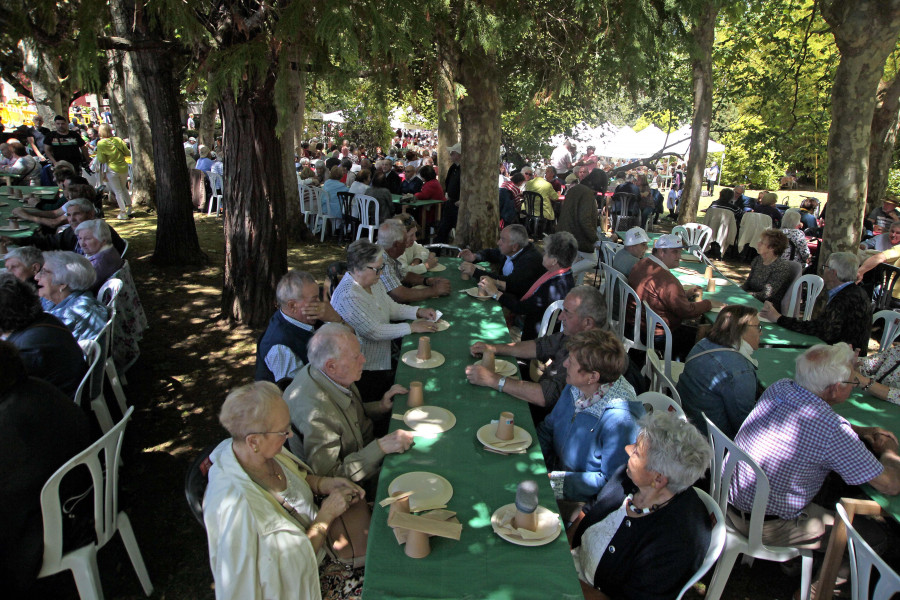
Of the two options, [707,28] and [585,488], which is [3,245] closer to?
[585,488]

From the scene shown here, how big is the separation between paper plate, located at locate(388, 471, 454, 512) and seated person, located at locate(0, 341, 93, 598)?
1.40 m

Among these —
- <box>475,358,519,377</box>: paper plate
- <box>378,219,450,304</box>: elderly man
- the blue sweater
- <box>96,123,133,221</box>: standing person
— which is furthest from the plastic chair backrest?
<box>96,123,133,221</box>: standing person

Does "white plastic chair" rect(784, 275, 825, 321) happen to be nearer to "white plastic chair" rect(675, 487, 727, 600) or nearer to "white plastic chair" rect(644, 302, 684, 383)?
"white plastic chair" rect(644, 302, 684, 383)

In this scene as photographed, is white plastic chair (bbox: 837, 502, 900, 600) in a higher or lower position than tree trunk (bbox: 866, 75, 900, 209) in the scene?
lower

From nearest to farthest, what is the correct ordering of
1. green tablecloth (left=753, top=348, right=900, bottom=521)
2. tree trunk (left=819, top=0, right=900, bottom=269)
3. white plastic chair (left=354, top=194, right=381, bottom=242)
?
green tablecloth (left=753, top=348, right=900, bottom=521) → tree trunk (left=819, top=0, right=900, bottom=269) → white plastic chair (left=354, top=194, right=381, bottom=242)

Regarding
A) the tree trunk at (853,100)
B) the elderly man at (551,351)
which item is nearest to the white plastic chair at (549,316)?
the elderly man at (551,351)

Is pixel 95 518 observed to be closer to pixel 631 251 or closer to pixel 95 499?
pixel 95 499

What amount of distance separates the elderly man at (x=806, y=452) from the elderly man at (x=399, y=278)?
270cm

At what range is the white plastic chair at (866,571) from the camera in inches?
71.4

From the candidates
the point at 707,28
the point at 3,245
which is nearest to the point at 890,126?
the point at 707,28

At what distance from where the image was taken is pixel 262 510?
195 centimetres

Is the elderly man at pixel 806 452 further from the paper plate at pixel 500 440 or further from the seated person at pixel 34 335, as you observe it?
the seated person at pixel 34 335

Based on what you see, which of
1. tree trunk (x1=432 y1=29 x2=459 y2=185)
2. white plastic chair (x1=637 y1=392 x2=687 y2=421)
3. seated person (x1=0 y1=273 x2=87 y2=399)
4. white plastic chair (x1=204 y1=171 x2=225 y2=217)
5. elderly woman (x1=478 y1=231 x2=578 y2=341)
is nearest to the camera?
white plastic chair (x1=637 y1=392 x2=687 y2=421)

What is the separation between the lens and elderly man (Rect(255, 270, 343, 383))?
3.11 m
